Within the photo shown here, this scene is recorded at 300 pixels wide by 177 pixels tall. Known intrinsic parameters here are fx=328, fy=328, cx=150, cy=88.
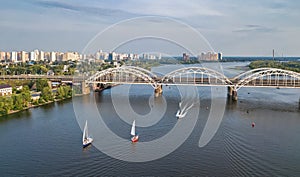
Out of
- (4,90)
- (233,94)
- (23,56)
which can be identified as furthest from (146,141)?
(23,56)

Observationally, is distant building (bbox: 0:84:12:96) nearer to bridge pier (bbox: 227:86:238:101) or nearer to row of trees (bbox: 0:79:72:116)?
row of trees (bbox: 0:79:72:116)

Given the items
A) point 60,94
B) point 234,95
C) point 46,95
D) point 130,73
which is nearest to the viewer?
point 46,95

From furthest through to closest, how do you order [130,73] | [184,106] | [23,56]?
[23,56] < [130,73] < [184,106]

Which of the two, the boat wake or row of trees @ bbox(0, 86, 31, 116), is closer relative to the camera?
the boat wake

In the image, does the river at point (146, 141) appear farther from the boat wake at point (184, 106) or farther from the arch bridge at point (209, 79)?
the arch bridge at point (209, 79)

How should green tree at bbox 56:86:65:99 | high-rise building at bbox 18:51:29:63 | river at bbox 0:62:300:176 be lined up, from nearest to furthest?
river at bbox 0:62:300:176
green tree at bbox 56:86:65:99
high-rise building at bbox 18:51:29:63

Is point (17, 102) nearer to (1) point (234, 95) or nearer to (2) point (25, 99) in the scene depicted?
(2) point (25, 99)

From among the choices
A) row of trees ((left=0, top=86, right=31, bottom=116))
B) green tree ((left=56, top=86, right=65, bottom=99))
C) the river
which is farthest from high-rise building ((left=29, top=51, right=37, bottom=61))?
the river

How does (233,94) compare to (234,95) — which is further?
(233,94)

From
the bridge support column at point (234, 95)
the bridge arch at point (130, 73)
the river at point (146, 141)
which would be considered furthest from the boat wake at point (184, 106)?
the bridge arch at point (130, 73)

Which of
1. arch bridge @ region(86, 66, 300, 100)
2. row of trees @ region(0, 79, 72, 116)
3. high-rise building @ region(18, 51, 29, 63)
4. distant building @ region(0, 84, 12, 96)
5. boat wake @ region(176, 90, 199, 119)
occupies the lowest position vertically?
boat wake @ region(176, 90, 199, 119)
